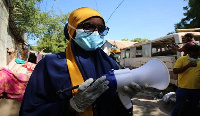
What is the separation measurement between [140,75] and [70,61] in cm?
54

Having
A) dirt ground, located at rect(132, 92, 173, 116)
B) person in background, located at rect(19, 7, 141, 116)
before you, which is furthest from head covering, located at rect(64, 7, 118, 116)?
dirt ground, located at rect(132, 92, 173, 116)

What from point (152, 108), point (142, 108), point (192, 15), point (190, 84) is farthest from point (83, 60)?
point (192, 15)

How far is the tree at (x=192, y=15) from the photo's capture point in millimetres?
14430

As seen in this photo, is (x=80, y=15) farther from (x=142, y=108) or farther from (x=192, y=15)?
(x=192, y=15)

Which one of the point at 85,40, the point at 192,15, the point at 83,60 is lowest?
the point at 83,60

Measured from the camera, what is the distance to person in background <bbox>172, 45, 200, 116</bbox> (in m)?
2.92

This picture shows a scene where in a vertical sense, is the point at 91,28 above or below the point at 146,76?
above

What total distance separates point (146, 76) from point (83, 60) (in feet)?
1.60

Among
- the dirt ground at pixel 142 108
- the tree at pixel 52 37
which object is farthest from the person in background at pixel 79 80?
the tree at pixel 52 37

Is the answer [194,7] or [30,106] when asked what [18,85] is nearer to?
[30,106]

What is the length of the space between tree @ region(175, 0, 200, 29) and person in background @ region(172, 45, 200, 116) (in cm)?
1347

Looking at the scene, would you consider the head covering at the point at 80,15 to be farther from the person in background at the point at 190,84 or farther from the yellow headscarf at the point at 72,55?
the person in background at the point at 190,84

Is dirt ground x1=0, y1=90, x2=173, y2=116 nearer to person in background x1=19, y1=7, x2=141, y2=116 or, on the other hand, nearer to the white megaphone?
person in background x1=19, y1=7, x2=141, y2=116

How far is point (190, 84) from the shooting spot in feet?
9.59
